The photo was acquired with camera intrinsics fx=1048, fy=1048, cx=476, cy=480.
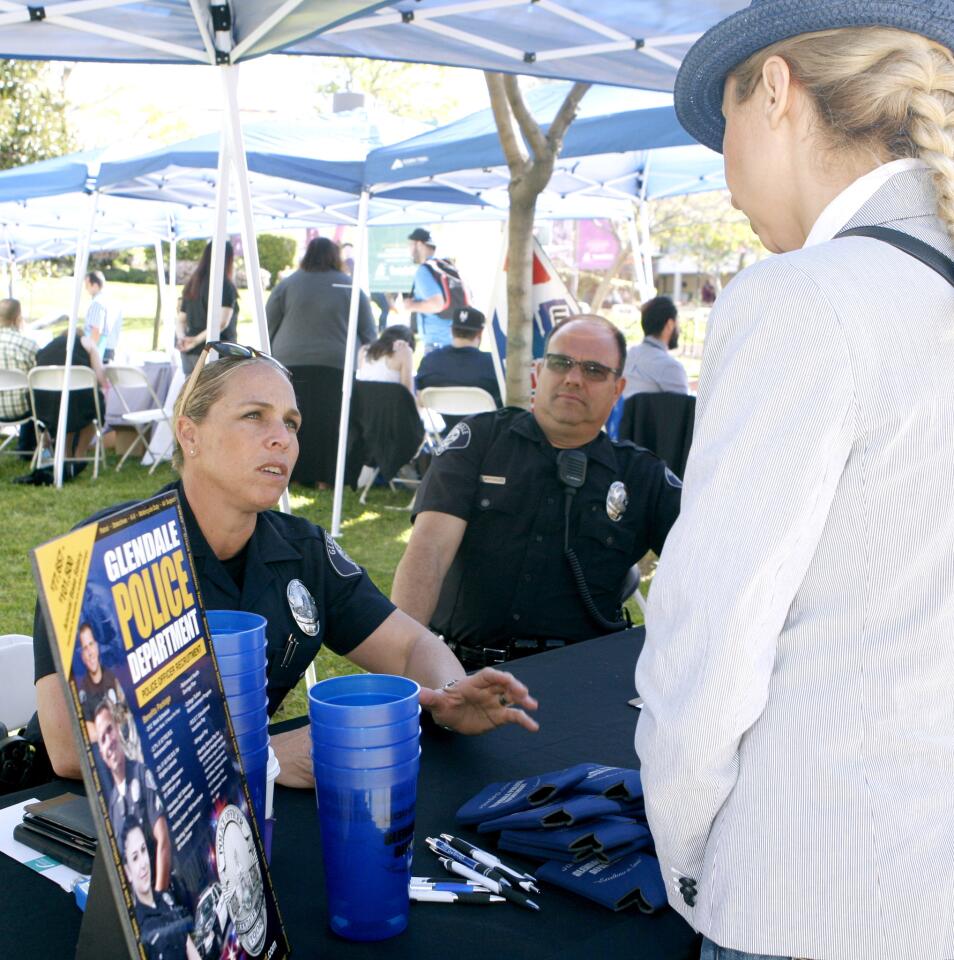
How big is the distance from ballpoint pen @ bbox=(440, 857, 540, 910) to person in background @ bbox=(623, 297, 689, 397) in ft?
16.6

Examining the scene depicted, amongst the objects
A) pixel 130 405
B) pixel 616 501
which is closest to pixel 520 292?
pixel 616 501

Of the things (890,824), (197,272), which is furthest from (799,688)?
(197,272)

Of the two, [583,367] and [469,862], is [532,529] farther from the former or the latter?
[469,862]

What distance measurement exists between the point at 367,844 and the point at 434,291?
8751 mm

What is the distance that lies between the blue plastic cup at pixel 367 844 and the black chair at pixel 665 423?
485 cm

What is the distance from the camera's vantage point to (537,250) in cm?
521

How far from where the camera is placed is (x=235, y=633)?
115 centimetres

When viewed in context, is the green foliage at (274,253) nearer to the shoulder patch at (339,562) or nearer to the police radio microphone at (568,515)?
the police radio microphone at (568,515)

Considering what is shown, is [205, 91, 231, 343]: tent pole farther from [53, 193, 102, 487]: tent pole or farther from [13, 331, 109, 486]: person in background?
[13, 331, 109, 486]: person in background

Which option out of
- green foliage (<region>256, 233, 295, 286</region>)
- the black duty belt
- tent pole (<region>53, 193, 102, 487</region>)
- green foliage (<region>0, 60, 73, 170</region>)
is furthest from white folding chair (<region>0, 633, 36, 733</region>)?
green foliage (<region>256, 233, 295, 286</region>)

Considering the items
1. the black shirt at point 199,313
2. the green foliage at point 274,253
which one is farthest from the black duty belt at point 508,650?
the green foliage at point 274,253

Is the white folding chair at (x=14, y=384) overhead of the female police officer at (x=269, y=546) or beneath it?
beneath

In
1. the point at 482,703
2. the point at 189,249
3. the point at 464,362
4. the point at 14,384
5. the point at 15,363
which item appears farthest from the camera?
the point at 189,249

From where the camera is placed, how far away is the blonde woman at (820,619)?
2.79 ft
